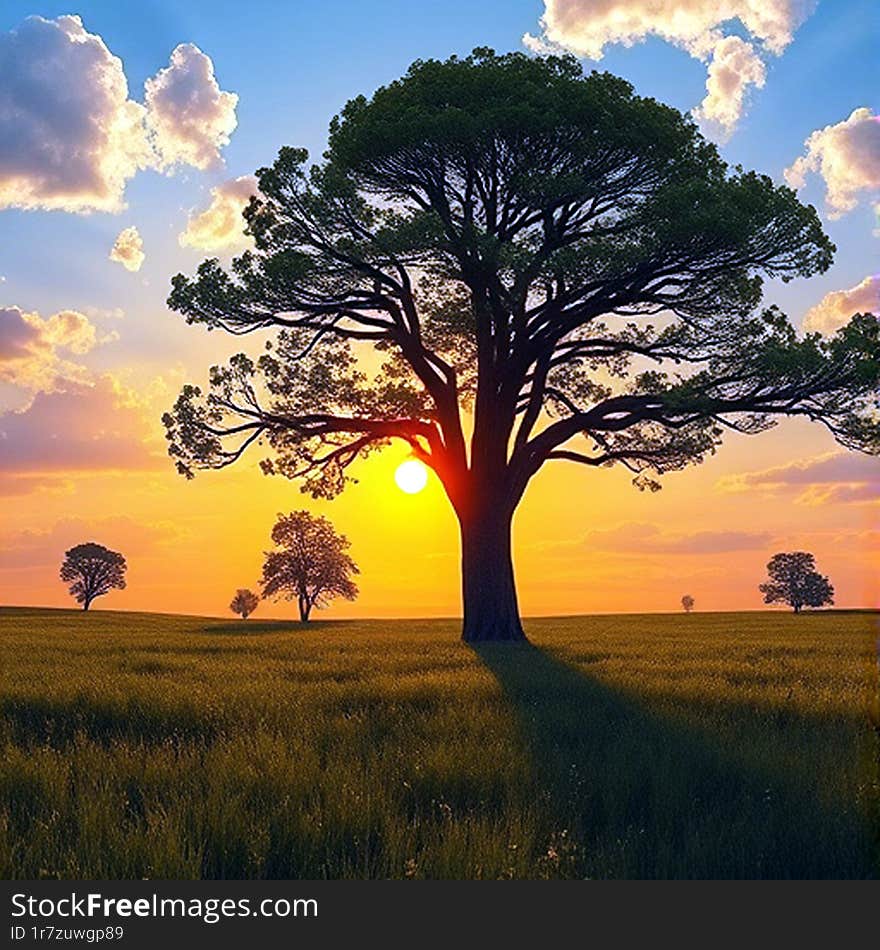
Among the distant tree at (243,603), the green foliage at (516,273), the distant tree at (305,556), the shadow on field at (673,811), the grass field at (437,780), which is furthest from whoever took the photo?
the distant tree at (243,603)

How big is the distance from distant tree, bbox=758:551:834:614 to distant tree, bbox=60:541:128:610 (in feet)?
218

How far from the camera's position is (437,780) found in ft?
19.7

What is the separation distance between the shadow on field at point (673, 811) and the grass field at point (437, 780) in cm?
2

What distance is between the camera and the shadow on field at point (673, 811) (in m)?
4.67

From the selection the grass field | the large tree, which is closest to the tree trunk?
the large tree

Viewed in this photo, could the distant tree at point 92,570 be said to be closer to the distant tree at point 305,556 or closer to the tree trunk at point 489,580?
the distant tree at point 305,556

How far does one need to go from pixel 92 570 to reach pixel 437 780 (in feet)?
287

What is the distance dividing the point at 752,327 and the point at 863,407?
385cm

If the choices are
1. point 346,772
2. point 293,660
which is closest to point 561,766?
point 346,772

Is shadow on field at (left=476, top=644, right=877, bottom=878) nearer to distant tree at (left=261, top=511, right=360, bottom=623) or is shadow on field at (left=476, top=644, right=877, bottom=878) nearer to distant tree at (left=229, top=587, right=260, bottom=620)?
distant tree at (left=261, top=511, right=360, bottom=623)

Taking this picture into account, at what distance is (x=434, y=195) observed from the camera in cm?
2442

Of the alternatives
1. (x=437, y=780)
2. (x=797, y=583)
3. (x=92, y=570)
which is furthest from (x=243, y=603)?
(x=437, y=780)

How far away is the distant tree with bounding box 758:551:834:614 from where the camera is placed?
82.7 m

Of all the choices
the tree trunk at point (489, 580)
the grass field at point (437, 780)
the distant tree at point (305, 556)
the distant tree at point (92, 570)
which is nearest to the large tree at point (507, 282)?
the tree trunk at point (489, 580)
